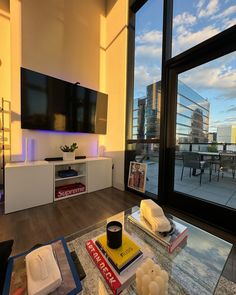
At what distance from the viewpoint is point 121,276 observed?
2.02 feet

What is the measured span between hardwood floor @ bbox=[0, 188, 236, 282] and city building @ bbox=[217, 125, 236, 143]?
959mm

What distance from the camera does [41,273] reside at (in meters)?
0.53

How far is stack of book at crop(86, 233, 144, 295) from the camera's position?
1.97 ft

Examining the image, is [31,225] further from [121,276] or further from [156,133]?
[156,133]

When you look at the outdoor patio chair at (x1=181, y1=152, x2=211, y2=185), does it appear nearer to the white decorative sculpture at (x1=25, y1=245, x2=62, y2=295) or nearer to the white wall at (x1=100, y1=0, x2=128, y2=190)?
the white wall at (x1=100, y1=0, x2=128, y2=190)

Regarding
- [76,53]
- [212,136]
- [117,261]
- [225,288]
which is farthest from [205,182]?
[76,53]

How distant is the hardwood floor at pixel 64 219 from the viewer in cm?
135

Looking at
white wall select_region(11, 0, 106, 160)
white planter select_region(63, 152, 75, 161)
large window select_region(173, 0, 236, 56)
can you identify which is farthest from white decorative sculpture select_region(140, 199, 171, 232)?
white wall select_region(11, 0, 106, 160)

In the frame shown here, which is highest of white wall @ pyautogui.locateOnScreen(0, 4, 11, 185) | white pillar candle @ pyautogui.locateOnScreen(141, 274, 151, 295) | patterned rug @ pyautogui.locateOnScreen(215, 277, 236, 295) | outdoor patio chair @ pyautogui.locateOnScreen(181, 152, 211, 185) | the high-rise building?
white wall @ pyautogui.locateOnScreen(0, 4, 11, 185)

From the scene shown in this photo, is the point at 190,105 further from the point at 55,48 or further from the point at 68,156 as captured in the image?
the point at 55,48

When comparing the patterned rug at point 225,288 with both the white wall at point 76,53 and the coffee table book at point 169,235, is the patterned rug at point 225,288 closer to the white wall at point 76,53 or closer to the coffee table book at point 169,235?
the coffee table book at point 169,235

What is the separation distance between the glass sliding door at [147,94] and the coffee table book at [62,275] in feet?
5.80

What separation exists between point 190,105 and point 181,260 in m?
1.75

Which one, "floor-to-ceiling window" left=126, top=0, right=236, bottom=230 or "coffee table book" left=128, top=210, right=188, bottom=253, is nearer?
"coffee table book" left=128, top=210, right=188, bottom=253
